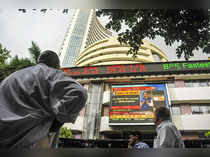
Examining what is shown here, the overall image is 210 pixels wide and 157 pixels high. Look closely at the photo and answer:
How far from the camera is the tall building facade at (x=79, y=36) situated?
51500 millimetres

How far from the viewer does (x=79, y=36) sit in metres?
57.2

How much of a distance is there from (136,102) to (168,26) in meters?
10.4

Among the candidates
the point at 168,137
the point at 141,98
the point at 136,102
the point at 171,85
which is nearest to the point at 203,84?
the point at 171,85

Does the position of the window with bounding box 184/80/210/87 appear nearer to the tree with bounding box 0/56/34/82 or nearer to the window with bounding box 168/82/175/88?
the window with bounding box 168/82/175/88

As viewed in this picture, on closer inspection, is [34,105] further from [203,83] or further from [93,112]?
[203,83]

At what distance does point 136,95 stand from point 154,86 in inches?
74.3

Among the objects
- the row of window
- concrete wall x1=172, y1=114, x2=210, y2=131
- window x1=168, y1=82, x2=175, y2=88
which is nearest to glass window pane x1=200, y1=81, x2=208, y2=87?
the row of window

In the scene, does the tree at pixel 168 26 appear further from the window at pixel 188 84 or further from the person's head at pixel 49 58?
the window at pixel 188 84

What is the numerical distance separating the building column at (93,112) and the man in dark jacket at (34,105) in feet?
38.9

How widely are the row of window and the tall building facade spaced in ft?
131

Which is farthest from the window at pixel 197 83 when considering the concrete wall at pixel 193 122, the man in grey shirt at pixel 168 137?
the man in grey shirt at pixel 168 137

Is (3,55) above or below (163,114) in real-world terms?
above

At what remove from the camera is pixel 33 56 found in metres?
9.66

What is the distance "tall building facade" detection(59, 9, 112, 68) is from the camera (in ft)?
169
